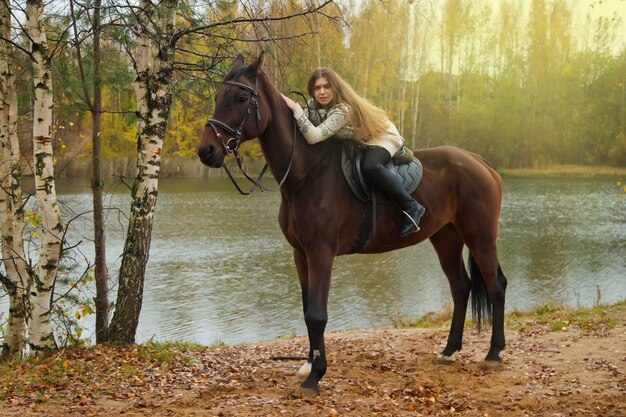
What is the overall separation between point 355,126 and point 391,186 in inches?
22.6

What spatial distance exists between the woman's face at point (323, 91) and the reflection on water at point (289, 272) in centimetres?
290

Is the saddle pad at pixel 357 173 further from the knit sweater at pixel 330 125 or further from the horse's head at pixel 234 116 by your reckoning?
the horse's head at pixel 234 116

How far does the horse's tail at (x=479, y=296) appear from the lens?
626cm

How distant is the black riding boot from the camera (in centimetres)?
519

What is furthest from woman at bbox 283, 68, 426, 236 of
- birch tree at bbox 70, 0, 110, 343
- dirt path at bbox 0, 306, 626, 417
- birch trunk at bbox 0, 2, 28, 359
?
birch trunk at bbox 0, 2, 28, 359

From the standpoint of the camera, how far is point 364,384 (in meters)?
5.29

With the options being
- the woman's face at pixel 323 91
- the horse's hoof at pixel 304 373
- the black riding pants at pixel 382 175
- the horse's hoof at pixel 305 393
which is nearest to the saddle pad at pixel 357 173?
the black riding pants at pixel 382 175

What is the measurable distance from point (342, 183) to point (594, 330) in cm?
383

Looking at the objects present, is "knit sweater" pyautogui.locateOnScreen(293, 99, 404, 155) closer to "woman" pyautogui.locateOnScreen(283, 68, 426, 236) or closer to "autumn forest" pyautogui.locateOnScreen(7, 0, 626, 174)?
"woman" pyautogui.locateOnScreen(283, 68, 426, 236)

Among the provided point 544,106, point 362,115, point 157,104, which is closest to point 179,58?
point 157,104

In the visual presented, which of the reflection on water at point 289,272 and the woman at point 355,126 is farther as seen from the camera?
the reflection on water at point 289,272

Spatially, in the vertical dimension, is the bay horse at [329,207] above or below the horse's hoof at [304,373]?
above

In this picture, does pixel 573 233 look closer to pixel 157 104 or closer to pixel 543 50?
pixel 157 104

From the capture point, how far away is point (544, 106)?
5525cm
